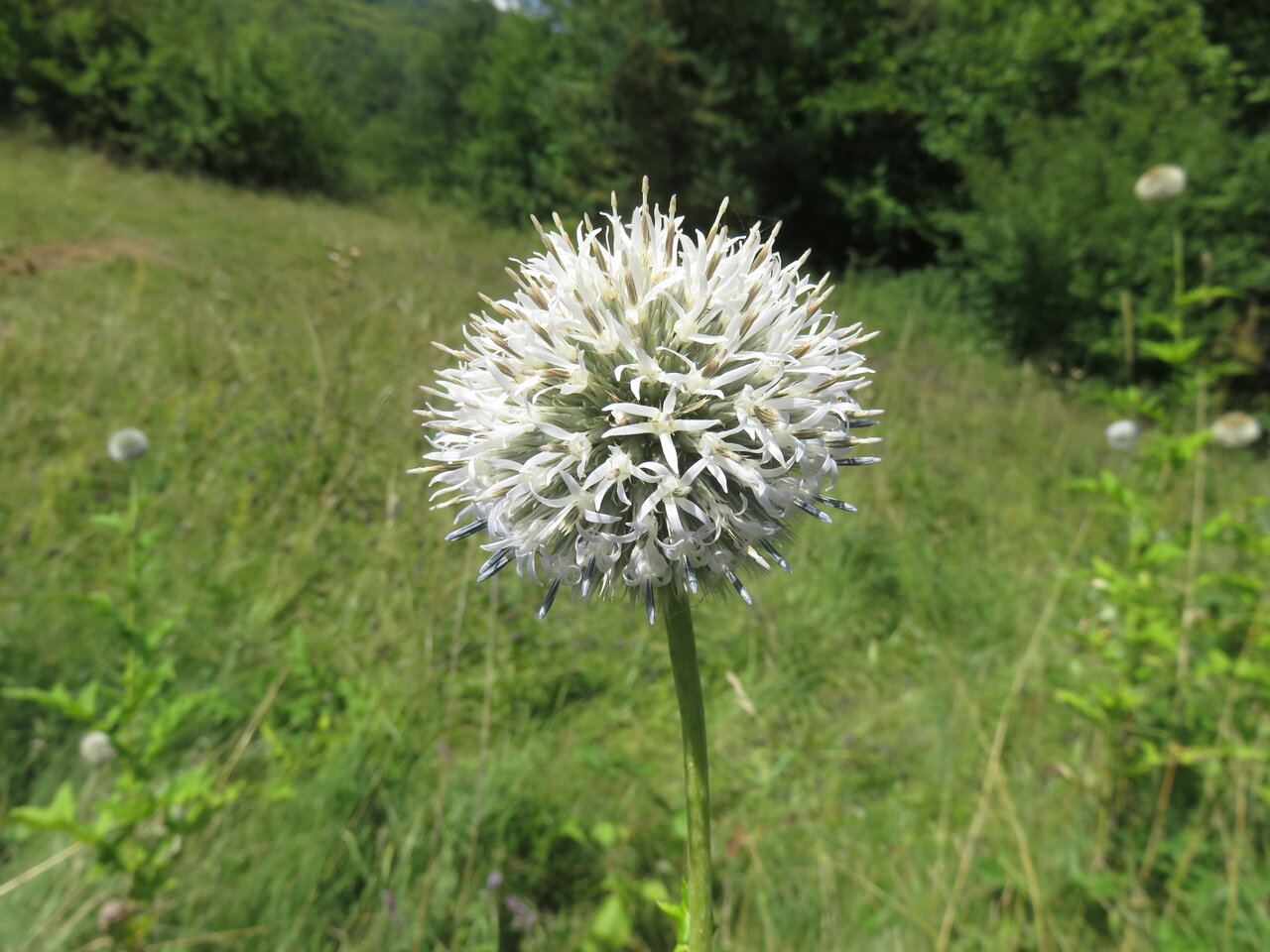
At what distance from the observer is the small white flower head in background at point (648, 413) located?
3.82ft

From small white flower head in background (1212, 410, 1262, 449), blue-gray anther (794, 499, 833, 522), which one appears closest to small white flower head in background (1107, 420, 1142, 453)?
small white flower head in background (1212, 410, 1262, 449)

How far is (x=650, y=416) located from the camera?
3.95ft

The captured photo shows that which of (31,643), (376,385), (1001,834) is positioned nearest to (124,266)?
(376,385)

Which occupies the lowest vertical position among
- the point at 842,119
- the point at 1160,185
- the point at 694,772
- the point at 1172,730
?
the point at 1172,730

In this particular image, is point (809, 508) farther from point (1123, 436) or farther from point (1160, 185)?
point (1160, 185)

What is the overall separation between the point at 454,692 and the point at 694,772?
78.3 inches

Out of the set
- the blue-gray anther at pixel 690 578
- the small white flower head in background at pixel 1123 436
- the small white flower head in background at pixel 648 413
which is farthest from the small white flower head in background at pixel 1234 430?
the blue-gray anther at pixel 690 578

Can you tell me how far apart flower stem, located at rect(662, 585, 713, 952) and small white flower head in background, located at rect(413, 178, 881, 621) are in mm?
91

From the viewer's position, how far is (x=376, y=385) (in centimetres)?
481

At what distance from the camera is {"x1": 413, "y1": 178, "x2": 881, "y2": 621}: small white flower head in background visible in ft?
3.82

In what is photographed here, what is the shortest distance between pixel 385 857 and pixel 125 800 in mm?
816

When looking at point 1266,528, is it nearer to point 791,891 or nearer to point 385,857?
point 791,891

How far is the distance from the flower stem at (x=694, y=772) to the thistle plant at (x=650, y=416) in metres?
0.02

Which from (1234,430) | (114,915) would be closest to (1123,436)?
(1234,430)
